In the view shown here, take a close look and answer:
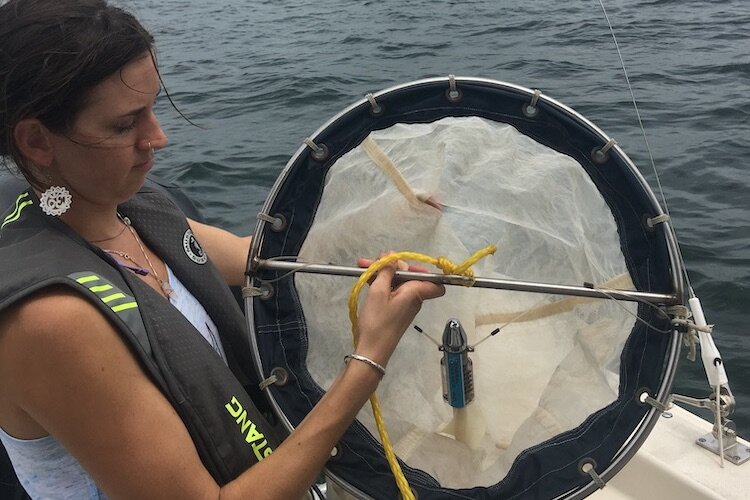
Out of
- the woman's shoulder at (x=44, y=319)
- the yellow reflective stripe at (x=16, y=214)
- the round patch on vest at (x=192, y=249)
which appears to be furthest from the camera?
the round patch on vest at (x=192, y=249)

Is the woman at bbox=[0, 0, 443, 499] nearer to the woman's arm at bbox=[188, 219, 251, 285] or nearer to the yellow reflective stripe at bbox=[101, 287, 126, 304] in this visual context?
the yellow reflective stripe at bbox=[101, 287, 126, 304]

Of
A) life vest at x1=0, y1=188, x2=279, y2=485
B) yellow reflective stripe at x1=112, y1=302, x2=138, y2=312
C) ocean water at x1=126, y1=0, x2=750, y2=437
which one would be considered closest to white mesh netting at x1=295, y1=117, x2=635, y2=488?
life vest at x1=0, y1=188, x2=279, y2=485

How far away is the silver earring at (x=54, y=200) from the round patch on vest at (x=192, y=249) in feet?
1.22

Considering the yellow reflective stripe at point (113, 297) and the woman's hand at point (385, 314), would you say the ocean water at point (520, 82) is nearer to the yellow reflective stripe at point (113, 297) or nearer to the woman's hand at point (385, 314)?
the woman's hand at point (385, 314)

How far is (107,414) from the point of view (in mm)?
1179

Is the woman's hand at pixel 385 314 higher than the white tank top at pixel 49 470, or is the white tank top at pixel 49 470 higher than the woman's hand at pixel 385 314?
the woman's hand at pixel 385 314

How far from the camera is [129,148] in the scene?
A: 1.33m

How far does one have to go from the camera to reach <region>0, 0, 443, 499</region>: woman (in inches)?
46.4

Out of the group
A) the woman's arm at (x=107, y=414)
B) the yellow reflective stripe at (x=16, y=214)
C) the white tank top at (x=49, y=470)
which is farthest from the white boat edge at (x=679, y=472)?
the yellow reflective stripe at (x=16, y=214)

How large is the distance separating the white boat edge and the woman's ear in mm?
1612

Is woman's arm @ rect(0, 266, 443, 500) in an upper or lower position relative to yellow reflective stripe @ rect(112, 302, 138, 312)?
lower

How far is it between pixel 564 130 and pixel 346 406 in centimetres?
70

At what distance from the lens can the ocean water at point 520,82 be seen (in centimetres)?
439

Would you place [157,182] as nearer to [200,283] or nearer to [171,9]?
[200,283]
